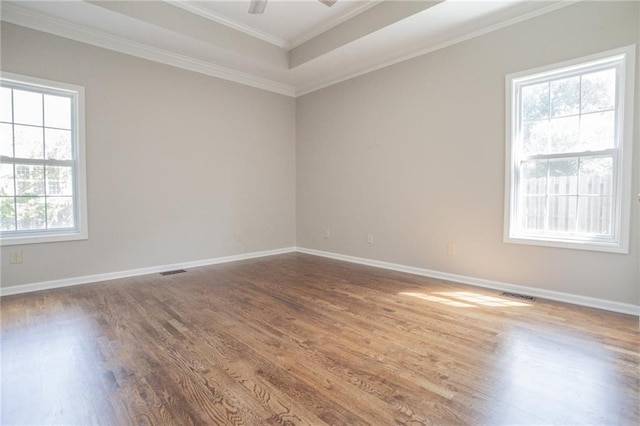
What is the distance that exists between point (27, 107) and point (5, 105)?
0.16 m

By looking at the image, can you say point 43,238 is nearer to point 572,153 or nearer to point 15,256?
point 15,256

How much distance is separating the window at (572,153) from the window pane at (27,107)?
4844 mm

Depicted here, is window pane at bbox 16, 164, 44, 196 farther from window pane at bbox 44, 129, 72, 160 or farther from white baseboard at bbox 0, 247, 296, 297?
white baseboard at bbox 0, 247, 296, 297

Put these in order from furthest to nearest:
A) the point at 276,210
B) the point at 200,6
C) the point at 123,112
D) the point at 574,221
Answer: the point at 276,210 → the point at 123,112 → the point at 200,6 → the point at 574,221

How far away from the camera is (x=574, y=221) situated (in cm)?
303

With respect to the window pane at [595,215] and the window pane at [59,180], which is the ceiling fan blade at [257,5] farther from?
the window pane at [595,215]

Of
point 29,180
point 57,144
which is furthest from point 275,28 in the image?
point 29,180

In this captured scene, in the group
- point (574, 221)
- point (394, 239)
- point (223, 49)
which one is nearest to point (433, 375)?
point (574, 221)

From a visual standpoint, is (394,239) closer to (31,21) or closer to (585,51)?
(585,51)

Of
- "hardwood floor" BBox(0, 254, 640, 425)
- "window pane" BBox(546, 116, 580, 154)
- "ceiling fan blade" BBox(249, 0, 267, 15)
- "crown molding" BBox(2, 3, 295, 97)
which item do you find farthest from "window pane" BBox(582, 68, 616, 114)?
"crown molding" BBox(2, 3, 295, 97)

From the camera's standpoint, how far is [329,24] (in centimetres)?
389

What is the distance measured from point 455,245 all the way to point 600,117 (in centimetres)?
175

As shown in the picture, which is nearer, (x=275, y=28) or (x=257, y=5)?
(x=257, y=5)

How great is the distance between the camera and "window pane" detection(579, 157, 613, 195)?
9.26ft
